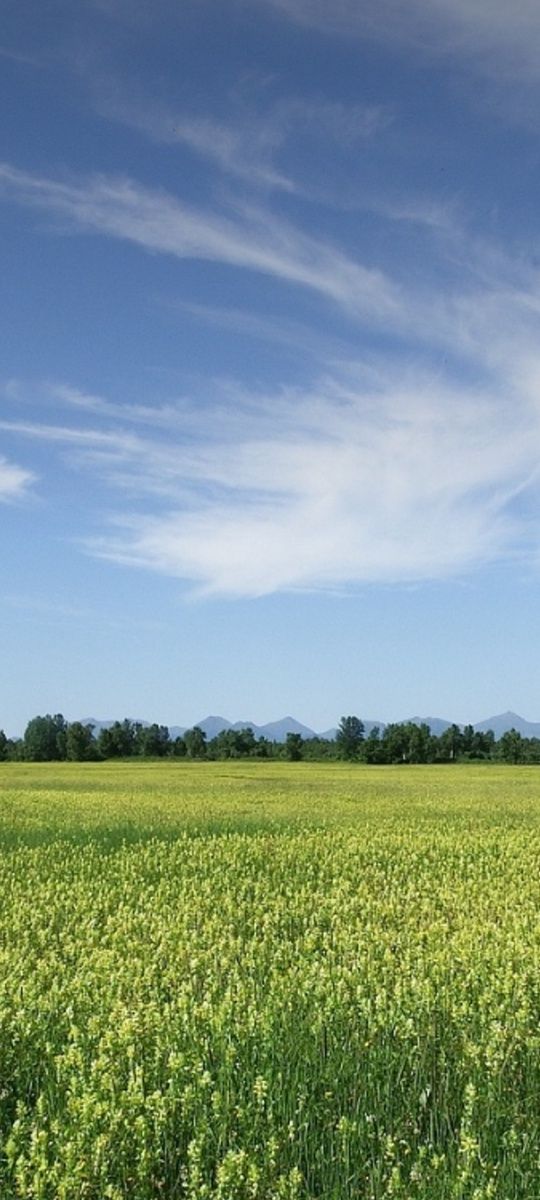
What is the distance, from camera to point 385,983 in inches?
303

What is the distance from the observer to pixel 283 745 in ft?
538

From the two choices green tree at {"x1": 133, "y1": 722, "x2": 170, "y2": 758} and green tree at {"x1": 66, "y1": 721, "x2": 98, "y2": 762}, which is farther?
green tree at {"x1": 133, "y1": 722, "x2": 170, "y2": 758}

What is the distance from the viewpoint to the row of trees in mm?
153125

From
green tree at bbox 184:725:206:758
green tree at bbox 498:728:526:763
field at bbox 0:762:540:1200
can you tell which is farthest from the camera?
green tree at bbox 184:725:206:758

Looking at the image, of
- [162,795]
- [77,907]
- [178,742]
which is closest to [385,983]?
[77,907]

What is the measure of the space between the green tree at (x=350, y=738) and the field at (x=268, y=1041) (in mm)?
144713

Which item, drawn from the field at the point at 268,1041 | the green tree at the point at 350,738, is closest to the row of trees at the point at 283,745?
the green tree at the point at 350,738

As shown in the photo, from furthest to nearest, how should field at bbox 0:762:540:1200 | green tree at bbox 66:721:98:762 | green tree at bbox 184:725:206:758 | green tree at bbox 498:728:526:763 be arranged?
green tree at bbox 184:725:206:758 → green tree at bbox 66:721:98:762 → green tree at bbox 498:728:526:763 → field at bbox 0:762:540:1200

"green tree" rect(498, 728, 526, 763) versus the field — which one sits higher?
"green tree" rect(498, 728, 526, 763)

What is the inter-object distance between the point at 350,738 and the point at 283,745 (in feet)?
37.8

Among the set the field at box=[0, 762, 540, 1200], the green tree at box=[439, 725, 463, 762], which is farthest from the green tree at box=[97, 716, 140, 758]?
the field at box=[0, 762, 540, 1200]

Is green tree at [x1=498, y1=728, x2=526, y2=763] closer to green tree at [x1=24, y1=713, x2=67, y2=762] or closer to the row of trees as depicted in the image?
the row of trees

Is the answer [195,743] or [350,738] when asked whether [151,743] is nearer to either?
[195,743]

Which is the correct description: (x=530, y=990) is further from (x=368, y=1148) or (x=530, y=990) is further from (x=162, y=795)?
(x=162, y=795)
